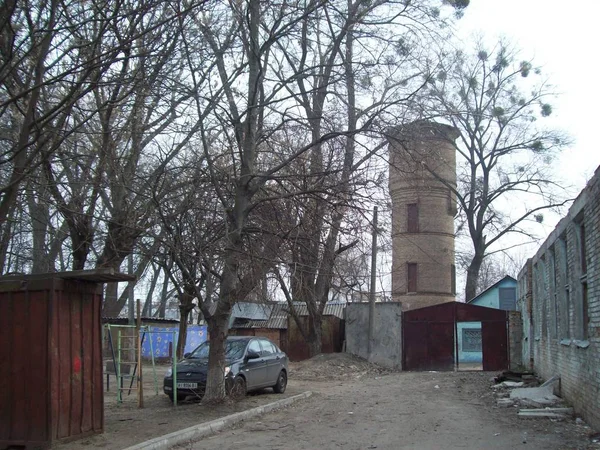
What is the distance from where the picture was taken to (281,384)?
17531mm

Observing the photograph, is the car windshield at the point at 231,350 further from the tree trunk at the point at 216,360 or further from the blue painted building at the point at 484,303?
the blue painted building at the point at 484,303

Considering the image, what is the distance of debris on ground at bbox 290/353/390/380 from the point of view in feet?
81.9

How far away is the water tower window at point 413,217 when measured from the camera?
130 feet

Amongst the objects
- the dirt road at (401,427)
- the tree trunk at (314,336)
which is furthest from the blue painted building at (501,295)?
the dirt road at (401,427)

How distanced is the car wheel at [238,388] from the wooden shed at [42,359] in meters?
5.60

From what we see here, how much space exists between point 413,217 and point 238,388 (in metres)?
26.9

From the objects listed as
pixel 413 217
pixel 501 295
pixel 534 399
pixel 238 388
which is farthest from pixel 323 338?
pixel 534 399

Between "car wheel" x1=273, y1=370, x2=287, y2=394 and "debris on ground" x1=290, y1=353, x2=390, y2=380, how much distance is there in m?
6.54

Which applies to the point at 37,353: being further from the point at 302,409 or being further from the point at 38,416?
the point at 302,409

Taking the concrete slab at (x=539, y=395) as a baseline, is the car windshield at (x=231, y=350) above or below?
above

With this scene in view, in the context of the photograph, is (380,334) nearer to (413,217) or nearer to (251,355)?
(413,217)

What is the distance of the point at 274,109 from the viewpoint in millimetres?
13156

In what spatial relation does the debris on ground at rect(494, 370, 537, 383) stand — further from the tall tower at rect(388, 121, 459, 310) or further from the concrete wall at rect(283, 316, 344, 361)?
the tall tower at rect(388, 121, 459, 310)

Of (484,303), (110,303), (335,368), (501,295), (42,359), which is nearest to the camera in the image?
(42,359)
